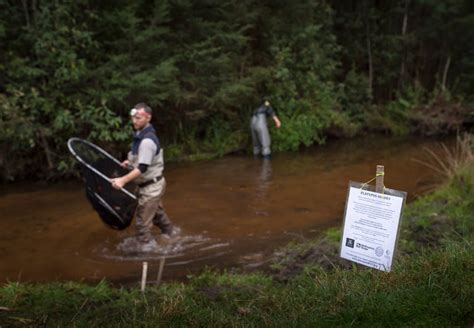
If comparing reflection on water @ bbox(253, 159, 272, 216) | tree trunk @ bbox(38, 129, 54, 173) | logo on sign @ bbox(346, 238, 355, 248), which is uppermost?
logo on sign @ bbox(346, 238, 355, 248)

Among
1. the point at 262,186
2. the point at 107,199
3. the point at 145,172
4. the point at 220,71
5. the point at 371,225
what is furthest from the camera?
the point at 220,71

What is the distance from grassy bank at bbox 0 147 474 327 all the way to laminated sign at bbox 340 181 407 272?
19 centimetres

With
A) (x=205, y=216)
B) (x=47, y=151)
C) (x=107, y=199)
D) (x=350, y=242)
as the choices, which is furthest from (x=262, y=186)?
(x=350, y=242)

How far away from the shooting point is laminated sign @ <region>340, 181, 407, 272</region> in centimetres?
414

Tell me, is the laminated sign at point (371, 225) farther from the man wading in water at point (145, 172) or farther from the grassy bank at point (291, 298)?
the man wading in water at point (145, 172)

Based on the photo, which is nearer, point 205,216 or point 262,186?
point 205,216

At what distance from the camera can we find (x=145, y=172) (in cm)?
797

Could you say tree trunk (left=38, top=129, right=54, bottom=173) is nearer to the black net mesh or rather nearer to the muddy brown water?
the muddy brown water

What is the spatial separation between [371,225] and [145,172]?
172 inches

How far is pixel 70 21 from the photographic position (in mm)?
12391

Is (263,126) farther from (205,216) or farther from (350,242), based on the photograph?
(350,242)

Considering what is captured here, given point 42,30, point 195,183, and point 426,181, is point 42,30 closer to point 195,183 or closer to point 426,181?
point 195,183

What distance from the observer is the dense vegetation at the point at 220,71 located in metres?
12.1

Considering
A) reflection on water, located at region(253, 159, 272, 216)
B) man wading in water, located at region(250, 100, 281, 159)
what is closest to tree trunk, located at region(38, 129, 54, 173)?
reflection on water, located at region(253, 159, 272, 216)
